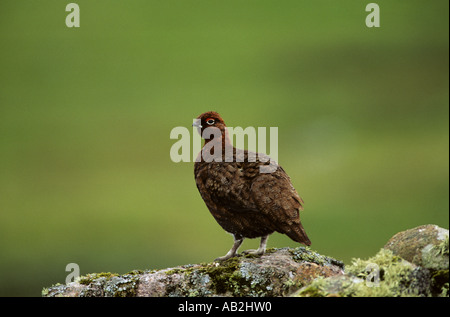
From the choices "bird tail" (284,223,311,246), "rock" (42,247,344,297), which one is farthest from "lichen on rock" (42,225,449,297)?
"bird tail" (284,223,311,246)

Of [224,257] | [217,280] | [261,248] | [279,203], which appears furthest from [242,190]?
[217,280]

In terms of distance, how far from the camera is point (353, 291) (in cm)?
401

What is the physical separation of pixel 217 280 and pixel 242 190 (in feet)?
3.61

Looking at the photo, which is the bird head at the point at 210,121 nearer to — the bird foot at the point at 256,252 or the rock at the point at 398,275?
the bird foot at the point at 256,252

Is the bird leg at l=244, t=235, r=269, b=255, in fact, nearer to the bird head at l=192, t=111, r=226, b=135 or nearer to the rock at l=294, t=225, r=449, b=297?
the bird head at l=192, t=111, r=226, b=135

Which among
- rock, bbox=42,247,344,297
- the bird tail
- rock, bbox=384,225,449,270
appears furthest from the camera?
the bird tail

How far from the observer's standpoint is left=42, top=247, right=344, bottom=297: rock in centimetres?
518

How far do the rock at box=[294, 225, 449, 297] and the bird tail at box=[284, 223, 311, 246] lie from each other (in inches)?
46.3

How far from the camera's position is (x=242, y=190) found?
5.99 metres

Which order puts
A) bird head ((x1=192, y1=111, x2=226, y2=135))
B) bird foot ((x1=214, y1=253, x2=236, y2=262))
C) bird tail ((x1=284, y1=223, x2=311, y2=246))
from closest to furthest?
bird tail ((x1=284, y1=223, x2=311, y2=246)), bird foot ((x1=214, y1=253, x2=236, y2=262)), bird head ((x1=192, y1=111, x2=226, y2=135))

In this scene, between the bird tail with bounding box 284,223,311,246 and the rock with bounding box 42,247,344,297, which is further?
the bird tail with bounding box 284,223,311,246
